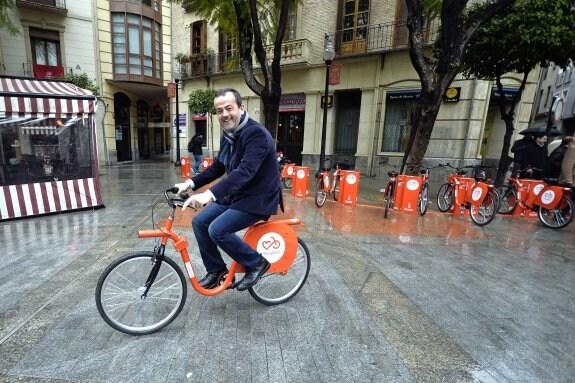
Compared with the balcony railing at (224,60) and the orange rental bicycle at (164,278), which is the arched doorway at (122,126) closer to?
the balcony railing at (224,60)

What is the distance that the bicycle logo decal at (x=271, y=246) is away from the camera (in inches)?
110

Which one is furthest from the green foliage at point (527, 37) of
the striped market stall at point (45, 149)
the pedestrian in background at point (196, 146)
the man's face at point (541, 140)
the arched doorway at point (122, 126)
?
the arched doorway at point (122, 126)

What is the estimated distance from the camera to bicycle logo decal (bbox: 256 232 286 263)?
2.79 m

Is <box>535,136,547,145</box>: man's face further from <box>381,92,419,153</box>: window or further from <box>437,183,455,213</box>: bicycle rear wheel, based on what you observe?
<box>381,92,419,153</box>: window

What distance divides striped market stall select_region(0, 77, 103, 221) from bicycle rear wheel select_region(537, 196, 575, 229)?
9882 mm

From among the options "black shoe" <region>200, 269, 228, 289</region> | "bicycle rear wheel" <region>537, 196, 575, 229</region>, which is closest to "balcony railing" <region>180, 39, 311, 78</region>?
"bicycle rear wheel" <region>537, 196, 575, 229</region>

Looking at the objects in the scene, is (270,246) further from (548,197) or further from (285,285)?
(548,197)

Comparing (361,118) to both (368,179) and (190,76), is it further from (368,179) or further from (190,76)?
(190,76)

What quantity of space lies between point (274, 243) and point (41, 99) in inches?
234

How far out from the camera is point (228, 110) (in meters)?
2.46

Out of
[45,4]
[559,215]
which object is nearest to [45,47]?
[45,4]

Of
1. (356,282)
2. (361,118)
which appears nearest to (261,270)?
(356,282)

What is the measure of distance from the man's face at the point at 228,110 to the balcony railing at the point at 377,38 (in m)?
11.7

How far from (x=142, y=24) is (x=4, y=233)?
57.9 ft
